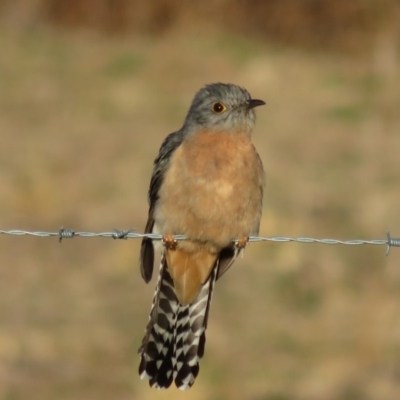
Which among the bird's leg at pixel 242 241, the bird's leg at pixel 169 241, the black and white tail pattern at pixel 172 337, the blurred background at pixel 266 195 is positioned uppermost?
the blurred background at pixel 266 195

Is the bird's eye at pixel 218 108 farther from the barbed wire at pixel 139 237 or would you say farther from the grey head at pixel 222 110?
the barbed wire at pixel 139 237

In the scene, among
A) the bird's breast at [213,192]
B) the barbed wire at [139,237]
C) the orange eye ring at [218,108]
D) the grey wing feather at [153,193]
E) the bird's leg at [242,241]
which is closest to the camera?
the barbed wire at [139,237]

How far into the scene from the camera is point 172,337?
26.5ft

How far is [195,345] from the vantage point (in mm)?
8070

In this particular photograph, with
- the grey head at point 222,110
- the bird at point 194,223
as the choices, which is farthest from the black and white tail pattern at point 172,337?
the grey head at point 222,110

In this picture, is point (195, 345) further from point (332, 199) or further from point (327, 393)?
point (332, 199)

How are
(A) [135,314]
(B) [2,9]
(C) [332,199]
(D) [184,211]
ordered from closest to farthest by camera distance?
(D) [184,211] → (A) [135,314] → (C) [332,199] → (B) [2,9]

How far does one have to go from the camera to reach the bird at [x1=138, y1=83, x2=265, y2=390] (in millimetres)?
7902

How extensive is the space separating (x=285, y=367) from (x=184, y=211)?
6813 millimetres

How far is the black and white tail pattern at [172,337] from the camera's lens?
7.91 m

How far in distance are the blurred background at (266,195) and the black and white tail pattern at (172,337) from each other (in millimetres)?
5033

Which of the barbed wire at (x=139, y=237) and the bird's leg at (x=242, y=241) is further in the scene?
the bird's leg at (x=242, y=241)

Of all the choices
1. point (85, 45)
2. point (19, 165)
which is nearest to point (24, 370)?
point (19, 165)

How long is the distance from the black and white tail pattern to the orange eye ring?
1.17 meters
